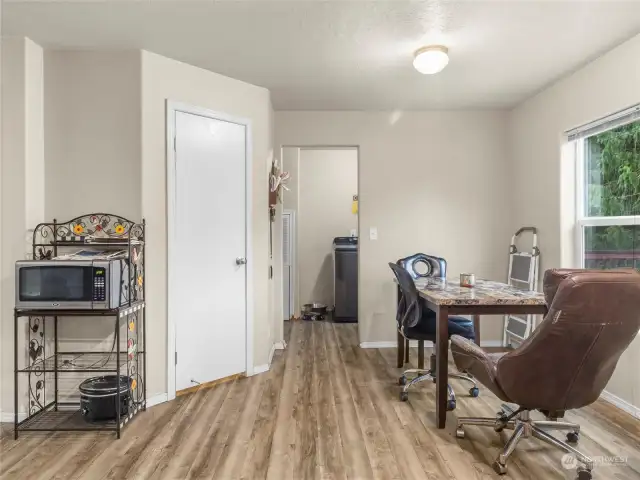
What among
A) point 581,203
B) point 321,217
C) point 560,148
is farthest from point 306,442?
point 321,217

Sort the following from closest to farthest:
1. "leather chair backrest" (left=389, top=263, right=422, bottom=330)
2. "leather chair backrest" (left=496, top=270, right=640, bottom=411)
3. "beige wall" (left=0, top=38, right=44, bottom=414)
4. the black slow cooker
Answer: "leather chair backrest" (left=496, top=270, right=640, bottom=411), the black slow cooker, "beige wall" (left=0, top=38, right=44, bottom=414), "leather chair backrest" (left=389, top=263, right=422, bottom=330)

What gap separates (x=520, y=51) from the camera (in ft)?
9.83

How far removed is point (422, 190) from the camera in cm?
447

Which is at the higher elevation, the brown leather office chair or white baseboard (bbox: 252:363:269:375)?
the brown leather office chair

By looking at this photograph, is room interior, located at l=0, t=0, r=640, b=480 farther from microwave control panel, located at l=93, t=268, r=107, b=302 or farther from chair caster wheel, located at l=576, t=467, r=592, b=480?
microwave control panel, located at l=93, t=268, r=107, b=302

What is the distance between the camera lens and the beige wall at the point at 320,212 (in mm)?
6344

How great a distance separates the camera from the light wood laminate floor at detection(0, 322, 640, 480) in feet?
6.91

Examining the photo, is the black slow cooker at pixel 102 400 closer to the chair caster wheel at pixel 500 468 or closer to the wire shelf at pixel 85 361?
the wire shelf at pixel 85 361

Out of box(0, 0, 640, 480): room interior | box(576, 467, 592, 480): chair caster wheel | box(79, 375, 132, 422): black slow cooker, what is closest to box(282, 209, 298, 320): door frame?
box(0, 0, 640, 480): room interior

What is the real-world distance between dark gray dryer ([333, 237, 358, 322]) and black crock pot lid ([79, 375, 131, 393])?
3466mm

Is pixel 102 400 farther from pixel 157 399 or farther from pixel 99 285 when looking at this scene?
pixel 99 285

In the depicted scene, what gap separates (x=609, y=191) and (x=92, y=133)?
369 centimetres

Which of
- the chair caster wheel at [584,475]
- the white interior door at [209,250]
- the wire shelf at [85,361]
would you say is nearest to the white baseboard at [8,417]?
the wire shelf at [85,361]

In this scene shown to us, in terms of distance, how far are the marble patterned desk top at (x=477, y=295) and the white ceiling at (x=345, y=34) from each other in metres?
1.62
